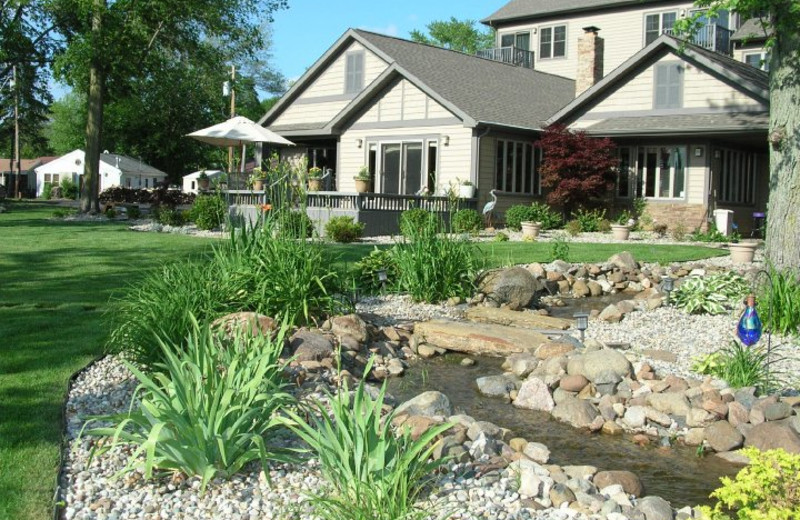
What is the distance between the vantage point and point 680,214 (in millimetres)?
21359

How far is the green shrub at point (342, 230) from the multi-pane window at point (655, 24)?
57.7ft

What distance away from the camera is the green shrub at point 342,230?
16375mm

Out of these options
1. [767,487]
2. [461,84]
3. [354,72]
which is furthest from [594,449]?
[354,72]

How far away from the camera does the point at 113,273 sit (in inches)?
439

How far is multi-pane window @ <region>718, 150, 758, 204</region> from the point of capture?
72.6 feet

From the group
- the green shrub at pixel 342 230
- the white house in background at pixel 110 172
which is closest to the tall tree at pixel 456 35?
the white house in background at pixel 110 172

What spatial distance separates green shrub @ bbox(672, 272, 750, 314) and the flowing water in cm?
385

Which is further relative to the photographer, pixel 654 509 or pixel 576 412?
pixel 576 412

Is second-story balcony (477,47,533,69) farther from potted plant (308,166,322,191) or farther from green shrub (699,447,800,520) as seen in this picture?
green shrub (699,447,800,520)

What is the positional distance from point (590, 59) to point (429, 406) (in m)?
21.0

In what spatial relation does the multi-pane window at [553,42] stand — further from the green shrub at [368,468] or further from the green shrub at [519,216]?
the green shrub at [368,468]

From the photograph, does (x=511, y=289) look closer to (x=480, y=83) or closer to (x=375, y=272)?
(x=375, y=272)

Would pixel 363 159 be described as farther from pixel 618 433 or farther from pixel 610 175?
pixel 618 433

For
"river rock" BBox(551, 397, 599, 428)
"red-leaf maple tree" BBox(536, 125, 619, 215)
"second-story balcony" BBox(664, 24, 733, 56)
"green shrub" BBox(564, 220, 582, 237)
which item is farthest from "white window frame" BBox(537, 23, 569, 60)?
"river rock" BBox(551, 397, 599, 428)
